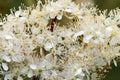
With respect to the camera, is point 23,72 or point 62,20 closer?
point 23,72

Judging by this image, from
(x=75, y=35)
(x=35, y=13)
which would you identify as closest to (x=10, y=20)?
(x=35, y=13)

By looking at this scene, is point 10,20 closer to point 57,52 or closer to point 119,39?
point 57,52

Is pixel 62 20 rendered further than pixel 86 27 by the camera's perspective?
Yes

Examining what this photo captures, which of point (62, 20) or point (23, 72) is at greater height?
point (62, 20)

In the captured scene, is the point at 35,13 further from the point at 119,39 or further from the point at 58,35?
the point at 119,39

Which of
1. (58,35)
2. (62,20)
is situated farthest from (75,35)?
(62,20)

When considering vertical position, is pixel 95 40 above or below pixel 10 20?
below

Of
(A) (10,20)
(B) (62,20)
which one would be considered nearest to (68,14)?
(B) (62,20)
